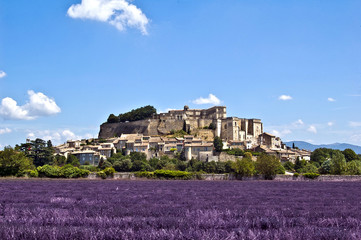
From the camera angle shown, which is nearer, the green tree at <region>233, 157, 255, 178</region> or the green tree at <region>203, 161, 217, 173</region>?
the green tree at <region>233, 157, 255, 178</region>

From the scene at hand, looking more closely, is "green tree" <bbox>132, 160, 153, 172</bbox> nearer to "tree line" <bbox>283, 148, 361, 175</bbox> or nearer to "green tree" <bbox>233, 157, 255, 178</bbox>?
"green tree" <bbox>233, 157, 255, 178</bbox>

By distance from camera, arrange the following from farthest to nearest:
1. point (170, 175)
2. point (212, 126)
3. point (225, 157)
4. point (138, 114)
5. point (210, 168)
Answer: point (138, 114) → point (212, 126) → point (225, 157) → point (210, 168) → point (170, 175)

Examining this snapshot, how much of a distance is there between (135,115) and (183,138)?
2403 cm

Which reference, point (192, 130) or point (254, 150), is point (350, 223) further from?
point (192, 130)

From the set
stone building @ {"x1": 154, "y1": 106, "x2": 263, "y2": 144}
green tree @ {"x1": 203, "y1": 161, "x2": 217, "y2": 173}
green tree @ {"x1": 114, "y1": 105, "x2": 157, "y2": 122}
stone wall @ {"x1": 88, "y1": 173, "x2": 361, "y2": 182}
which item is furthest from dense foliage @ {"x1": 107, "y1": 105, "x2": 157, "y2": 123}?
stone wall @ {"x1": 88, "y1": 173, "x2": 361, "y2": 182}

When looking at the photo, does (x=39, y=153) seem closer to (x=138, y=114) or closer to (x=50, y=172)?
(x=50, y=172)

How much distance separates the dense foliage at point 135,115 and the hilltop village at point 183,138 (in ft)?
1.43

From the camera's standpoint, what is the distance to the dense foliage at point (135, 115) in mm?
112250

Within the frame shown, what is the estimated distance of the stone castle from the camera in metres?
101

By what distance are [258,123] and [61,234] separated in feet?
335

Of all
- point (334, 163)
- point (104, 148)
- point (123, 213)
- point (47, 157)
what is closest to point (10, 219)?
point (123, 213)

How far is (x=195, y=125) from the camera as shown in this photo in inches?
4176

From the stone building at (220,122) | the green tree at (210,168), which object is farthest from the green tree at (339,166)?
the stone building at (220,122)

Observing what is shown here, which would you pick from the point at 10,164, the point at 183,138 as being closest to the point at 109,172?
the point at 10,164
